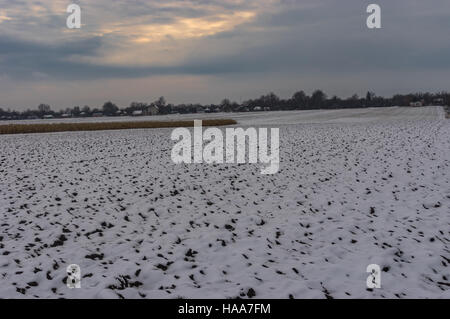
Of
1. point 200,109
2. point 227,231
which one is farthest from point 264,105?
point 227,231

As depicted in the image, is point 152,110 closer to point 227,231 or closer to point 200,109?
point 200,109

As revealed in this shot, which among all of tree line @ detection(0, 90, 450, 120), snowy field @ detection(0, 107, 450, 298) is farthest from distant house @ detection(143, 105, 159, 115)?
snowy field @ detection(0, 107, 450, 298)

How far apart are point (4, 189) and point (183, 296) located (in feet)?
32.2

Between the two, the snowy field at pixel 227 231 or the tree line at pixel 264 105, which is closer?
the snowy field at pixel 227 231

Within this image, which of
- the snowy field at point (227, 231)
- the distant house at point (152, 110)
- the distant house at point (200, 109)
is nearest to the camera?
the snowy field at point (227, 231)

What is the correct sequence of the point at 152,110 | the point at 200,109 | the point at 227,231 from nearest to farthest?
the point at 227,231 → the point at 152,110 → the point at 200,109

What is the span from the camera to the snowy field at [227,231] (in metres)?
5.95

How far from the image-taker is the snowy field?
595cm

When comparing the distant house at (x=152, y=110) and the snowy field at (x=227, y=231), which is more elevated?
the distant house at (x=152, y=110)

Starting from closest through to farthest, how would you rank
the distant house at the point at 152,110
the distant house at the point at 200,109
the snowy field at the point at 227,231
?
the snowy field at the point at 227,231, the distant house at the point at 152,110, the distant house at the point at 200,109

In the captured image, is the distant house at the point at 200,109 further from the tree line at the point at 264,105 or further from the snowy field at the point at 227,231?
the snowy field at the point at 227,231

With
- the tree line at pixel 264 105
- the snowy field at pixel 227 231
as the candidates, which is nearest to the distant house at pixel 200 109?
the tree line at pixel 264 105

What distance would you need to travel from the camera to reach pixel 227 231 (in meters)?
8.27
